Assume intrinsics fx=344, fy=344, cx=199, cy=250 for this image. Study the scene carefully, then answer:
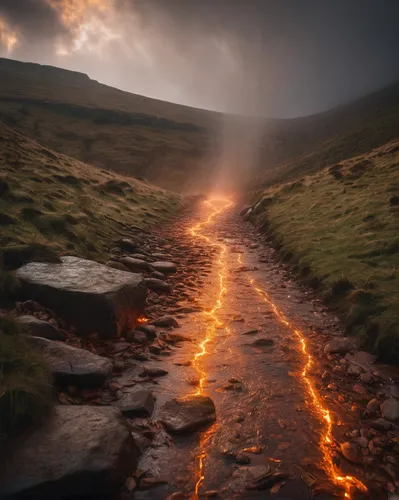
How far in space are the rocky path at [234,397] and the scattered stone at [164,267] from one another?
1.95 m

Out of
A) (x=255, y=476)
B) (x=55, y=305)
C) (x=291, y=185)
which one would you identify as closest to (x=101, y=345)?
(x=55, y=305)

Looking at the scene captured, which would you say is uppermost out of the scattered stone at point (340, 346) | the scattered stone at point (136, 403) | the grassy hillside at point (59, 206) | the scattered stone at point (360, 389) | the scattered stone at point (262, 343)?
the grassy hillside at point (59, 206)

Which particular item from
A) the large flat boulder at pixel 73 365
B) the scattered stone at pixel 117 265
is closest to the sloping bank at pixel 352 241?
the large flat boulder at pixel 73 365

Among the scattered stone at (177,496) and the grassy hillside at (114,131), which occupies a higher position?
the grassy hillside at (114,131)

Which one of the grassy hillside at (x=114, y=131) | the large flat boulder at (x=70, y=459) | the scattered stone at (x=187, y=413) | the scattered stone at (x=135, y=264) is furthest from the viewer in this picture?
the grassy hillside at (x=114, y=131)

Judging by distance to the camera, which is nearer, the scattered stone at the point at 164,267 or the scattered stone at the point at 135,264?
the scattered stone at the point at 135,264

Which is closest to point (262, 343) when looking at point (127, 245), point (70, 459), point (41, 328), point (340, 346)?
point (340, 346)

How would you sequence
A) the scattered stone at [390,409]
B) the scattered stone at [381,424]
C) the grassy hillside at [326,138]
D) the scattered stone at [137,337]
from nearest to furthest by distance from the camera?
the scattered stone at [381,424]
the scattered stone at [390,409]
the scattered stone at [137,337]
the grassy hillside at [326,138]

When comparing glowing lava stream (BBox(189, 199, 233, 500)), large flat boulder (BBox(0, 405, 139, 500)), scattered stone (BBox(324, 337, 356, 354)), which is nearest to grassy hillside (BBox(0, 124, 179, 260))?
glowing lava stream (BBox(189, 199, 233, 500))

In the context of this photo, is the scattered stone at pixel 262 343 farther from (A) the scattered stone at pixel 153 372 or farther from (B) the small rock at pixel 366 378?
(A) the scattered stone at pixel 153 372

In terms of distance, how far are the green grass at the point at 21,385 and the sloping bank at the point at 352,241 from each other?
6865mm

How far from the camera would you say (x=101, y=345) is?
765 cm

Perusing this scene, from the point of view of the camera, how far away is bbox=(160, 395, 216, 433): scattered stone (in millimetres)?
5484

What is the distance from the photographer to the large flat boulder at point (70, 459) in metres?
3.78
